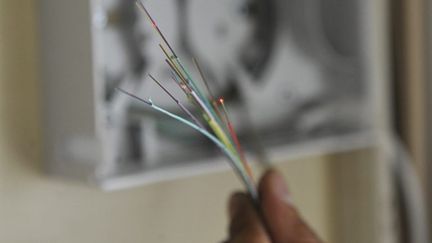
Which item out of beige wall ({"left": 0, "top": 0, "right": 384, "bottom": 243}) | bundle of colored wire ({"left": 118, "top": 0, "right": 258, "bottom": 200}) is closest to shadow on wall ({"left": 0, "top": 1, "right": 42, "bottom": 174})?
beige wall ({"left": 0, "top": 0, "right": 384, "bottom": 243})

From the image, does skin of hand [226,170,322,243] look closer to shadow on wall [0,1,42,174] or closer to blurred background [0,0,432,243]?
blurred background [0,0,432,243]

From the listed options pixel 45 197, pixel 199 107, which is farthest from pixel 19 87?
pixel 199 107

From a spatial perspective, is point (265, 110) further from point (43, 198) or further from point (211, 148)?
point (43, 198)

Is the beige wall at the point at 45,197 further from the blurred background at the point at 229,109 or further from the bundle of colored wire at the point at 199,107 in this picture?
the bundle of colored wire at the point at 199,107

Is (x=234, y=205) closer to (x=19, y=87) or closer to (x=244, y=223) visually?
(x=244, y=223)

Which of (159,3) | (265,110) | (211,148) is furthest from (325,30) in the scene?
(159,3)

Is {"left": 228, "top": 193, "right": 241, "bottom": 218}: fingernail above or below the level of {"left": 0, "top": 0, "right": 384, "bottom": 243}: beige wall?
below

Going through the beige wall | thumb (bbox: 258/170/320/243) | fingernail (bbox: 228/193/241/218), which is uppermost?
the beige wall
